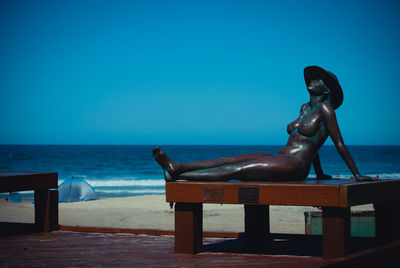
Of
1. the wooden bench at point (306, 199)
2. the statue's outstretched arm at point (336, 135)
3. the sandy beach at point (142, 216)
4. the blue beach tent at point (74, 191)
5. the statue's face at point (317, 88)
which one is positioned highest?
the statue's face at point (317, 88)

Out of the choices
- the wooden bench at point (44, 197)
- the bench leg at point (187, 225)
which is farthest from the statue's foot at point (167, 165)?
the wooden bench at point (44, 197)

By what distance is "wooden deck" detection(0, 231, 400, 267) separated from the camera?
437cm

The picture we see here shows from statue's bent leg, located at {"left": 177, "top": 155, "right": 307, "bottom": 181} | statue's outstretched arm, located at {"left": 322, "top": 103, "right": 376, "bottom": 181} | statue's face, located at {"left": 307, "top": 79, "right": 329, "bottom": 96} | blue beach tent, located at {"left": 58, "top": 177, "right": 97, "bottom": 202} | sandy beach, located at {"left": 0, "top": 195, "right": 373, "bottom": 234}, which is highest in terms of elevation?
statue's face, located at {"left": 307, "top": 79, "right": 329, "bottom": 96}

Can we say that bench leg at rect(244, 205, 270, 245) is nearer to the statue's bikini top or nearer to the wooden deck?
the wooden deck

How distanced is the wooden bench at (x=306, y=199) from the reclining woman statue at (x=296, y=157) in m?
0.21

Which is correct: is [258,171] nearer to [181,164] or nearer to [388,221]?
[181,164]

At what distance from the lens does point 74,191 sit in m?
22.9

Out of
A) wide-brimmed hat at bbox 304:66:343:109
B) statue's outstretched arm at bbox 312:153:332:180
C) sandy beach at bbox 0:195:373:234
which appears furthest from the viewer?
sandy beach at bbox 0:195:373:234

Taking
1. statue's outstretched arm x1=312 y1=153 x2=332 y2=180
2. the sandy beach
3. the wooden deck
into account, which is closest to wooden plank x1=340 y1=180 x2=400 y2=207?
the wooden deck

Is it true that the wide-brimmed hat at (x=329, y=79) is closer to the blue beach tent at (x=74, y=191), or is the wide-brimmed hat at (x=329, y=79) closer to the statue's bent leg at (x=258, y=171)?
the statue's bent leg at (x=258, y=171)

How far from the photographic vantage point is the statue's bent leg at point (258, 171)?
187 inches

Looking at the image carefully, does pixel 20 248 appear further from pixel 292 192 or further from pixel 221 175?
pixel 292 192

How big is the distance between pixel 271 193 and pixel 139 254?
1494 mm

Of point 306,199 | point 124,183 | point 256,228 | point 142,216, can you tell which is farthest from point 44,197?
point 124,183
